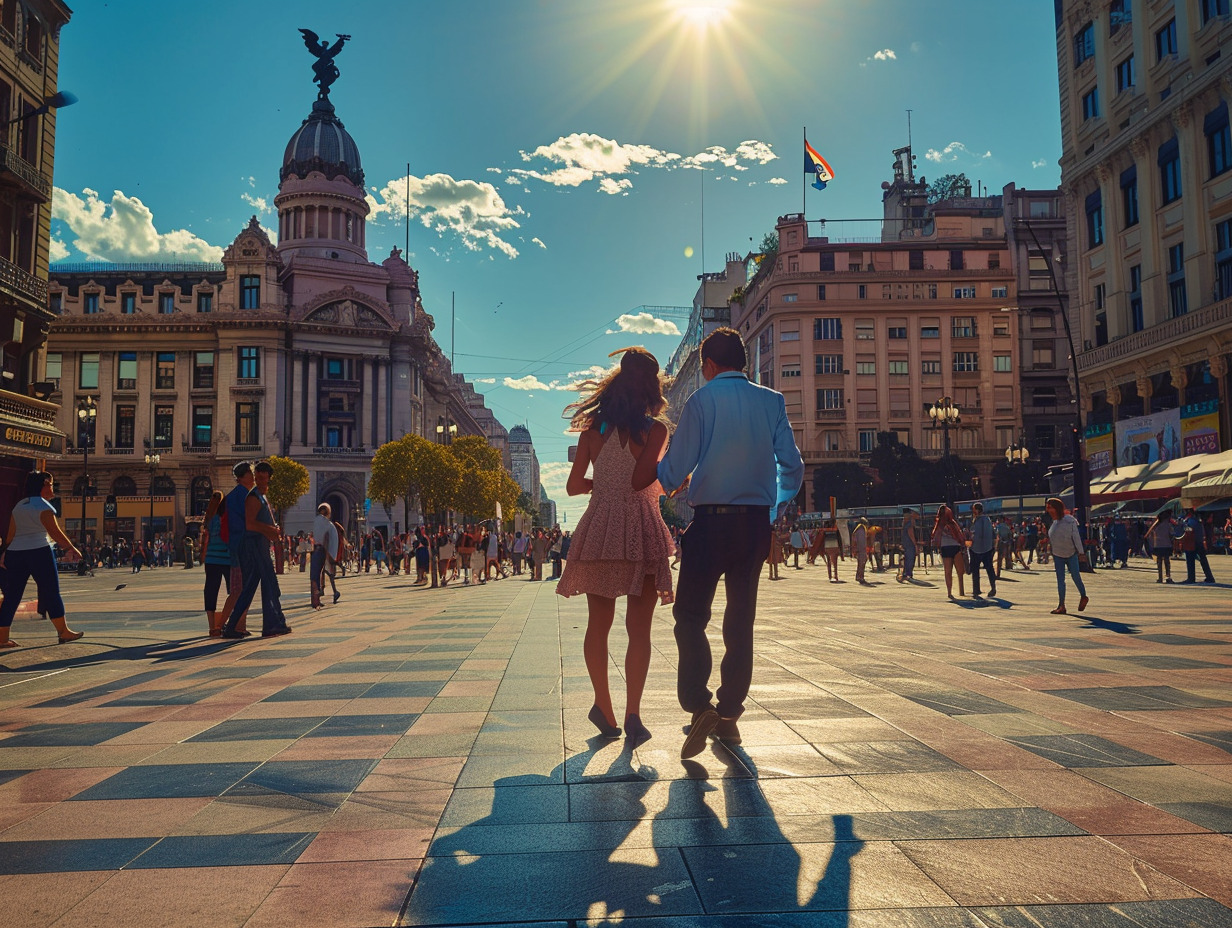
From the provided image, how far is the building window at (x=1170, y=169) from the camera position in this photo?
33.7 meters

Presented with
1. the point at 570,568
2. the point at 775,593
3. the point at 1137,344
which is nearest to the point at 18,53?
the point at 775,593

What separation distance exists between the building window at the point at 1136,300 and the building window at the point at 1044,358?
35.4 metres

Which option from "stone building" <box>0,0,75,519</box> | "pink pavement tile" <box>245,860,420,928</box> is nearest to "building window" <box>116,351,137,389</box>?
"stone building" <box>0,0,75,519</box>

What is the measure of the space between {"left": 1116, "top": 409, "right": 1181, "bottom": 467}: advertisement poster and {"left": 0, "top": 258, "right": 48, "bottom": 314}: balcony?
37.4 metres

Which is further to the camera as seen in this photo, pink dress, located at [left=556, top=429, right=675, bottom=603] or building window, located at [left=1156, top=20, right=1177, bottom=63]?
building window, located at [left=1156, top=20, right=1177, bottom=63]

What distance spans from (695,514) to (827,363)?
7086cm

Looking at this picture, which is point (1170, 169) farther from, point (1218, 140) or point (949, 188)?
point (949, 188)

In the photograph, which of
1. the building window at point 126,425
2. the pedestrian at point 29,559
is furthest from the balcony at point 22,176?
the building window at point 126,425

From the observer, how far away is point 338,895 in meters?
2.45

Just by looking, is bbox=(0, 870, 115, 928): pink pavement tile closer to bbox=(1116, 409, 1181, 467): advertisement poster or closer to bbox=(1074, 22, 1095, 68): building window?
bbox=(1116, 409, 1181, 467): advertisement poster

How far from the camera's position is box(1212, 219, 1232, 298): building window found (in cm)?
3100

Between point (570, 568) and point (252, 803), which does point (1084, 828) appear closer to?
point (570, 568)

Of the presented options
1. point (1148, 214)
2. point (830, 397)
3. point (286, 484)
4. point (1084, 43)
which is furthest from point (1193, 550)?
point (830, 397)

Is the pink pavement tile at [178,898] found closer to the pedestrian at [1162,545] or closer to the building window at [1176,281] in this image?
the pedestrian at [1162,545]
